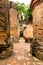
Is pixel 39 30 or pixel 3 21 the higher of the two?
pixel 3 21

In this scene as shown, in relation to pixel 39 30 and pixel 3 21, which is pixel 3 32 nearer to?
pixel 3 21

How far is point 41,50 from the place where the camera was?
4324 millimetres

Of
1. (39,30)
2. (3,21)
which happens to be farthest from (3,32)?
(39,30)

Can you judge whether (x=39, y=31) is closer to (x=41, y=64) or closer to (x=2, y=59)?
(x=41, y=64)

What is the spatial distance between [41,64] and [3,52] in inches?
59.9

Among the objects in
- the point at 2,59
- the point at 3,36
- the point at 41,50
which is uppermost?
the point at 3,36

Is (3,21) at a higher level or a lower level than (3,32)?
higher

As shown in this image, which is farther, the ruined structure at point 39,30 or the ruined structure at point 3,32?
the ruined structure at point 3,32

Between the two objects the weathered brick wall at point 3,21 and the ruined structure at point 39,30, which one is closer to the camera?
the ruined structure at point 39,30

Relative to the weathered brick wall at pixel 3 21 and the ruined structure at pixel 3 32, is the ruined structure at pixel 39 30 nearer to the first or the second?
the ruined structure at pixel 3 32

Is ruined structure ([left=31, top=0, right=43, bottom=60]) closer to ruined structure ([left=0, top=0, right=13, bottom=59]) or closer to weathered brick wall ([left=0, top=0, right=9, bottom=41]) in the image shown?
ruined structure ([left=0, top=0, right=13, bottom=59])

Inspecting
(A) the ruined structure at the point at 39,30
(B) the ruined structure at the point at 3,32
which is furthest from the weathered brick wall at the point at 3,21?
(A) the ruined structure at the point at 39,30

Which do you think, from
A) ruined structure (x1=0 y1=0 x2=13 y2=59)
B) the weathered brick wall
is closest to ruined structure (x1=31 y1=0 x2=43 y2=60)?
ruined structure (x1=0 y1=0 x2=13 y2=59)

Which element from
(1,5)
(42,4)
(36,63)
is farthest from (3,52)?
(42,4)
